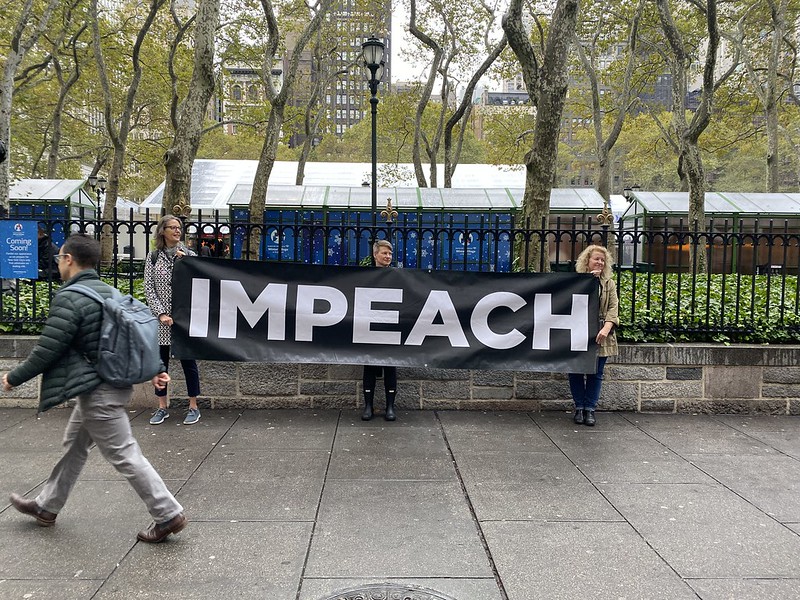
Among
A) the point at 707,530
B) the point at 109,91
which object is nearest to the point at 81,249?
the point at 707,530

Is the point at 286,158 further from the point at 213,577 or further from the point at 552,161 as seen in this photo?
the point at 213,577

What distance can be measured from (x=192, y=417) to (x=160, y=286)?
1.32m

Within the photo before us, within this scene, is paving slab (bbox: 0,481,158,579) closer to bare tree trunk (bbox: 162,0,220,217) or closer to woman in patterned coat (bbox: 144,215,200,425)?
woman in patterned coat (bbox: 144,215,200,425)

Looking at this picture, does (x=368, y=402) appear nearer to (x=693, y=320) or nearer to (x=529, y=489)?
(x=529, y=489)

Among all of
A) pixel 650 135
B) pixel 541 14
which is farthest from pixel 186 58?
pixel 650 135

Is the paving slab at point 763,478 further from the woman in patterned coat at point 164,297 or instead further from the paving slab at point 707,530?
the woman in patterned coat at point 164,297

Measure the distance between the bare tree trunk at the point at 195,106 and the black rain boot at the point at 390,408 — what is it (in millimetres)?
5423

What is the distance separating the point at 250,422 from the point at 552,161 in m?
5.30

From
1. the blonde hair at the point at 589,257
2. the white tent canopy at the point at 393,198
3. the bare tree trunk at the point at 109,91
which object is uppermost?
the bare tree trunk at the point at 109,91

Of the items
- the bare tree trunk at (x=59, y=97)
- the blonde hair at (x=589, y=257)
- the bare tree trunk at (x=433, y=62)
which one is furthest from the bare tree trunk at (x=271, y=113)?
the blonde hair at (x=589, y=257)

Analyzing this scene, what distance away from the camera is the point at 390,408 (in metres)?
6.72

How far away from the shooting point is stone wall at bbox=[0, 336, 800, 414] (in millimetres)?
7094

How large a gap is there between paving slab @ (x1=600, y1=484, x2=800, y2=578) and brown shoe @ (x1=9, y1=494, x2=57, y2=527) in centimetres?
356

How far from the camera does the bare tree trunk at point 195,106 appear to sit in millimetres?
10336
